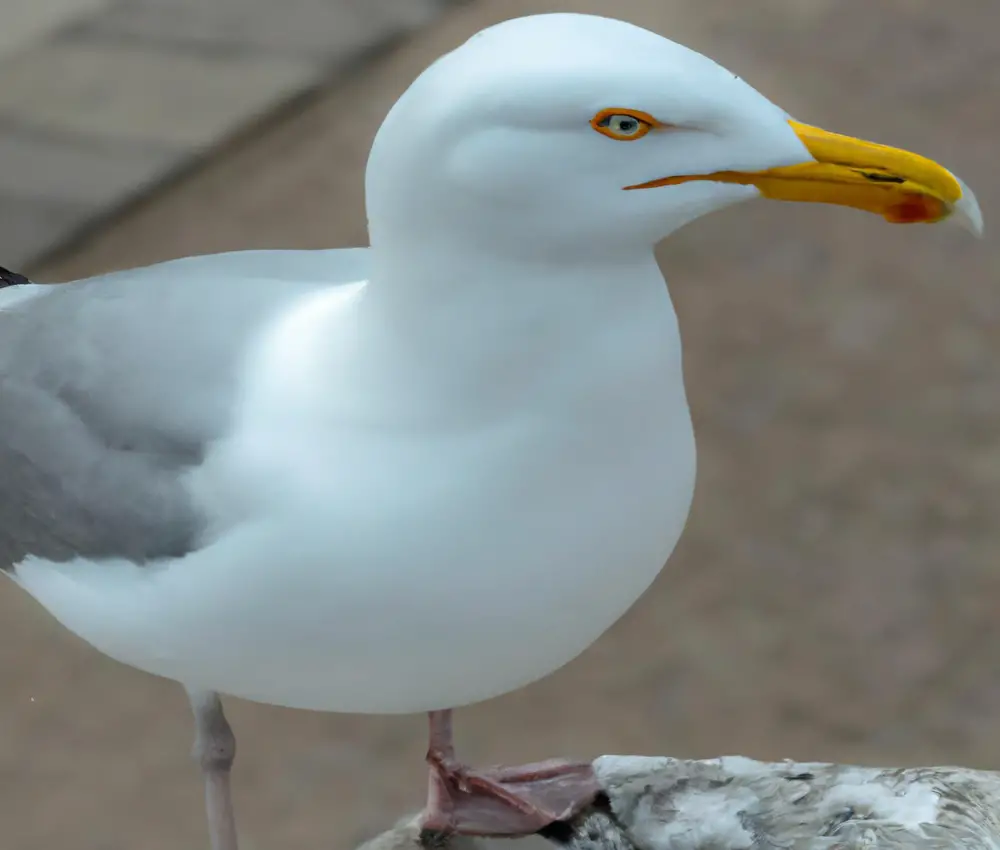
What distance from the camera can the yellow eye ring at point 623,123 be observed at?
27.5 inches

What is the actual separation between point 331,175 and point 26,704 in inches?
45.8

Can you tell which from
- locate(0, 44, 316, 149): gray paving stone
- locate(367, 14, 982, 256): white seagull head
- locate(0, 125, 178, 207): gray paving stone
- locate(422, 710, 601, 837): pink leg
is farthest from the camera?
locate(0, 44, 316, 149): gray paving stone

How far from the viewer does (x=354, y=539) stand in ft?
2.62

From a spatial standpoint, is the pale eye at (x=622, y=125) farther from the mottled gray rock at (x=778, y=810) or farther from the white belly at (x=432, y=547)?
the mottled gray rock at (x=778, y=810)

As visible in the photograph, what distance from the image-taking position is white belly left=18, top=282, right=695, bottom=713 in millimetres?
795

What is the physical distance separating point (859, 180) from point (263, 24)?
2.43 meters

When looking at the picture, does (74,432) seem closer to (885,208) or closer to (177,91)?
(885,208)

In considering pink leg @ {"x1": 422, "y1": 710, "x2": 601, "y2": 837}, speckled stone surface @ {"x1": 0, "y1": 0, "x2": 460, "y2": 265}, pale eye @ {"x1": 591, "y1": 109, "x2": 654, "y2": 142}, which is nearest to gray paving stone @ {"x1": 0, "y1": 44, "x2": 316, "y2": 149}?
speckled stone surface @ {"x1": 0, "y1": 0, "x2": 460, "y2": 265}

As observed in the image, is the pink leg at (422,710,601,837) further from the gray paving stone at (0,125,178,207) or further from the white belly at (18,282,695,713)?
the gray paving stone at (0,125,178,207)

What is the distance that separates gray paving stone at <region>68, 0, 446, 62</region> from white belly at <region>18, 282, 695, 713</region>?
217cm

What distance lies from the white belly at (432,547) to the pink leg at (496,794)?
367mm

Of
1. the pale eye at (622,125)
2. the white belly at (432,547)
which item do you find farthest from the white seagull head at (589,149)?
the white belly at (432,547)

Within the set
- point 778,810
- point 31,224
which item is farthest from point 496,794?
point 31,224

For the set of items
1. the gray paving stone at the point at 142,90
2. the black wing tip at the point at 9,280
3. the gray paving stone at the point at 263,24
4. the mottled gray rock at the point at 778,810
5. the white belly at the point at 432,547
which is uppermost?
the gray paving stone at the point at 263,24
